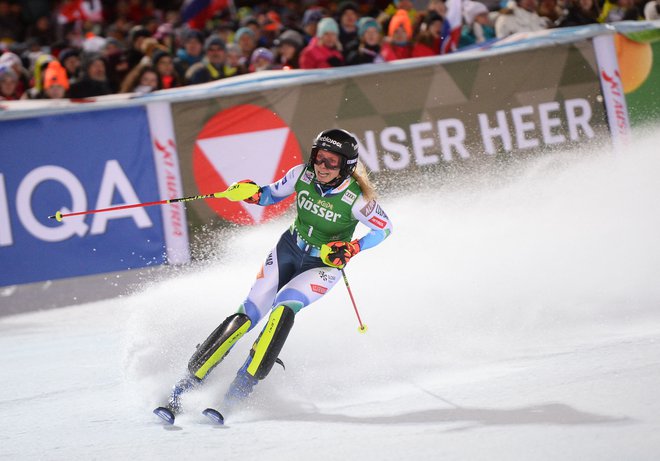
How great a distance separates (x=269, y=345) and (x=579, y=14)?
685 cm

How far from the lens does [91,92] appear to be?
9312 millimetres

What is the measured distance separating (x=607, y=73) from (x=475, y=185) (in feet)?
6.06

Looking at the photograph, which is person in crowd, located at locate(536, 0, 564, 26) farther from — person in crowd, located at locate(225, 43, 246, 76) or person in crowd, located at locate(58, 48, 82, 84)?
person in crowd, located at locate(58, 48, 82, 84)

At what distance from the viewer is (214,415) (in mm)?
4730

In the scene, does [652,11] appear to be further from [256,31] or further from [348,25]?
[256,31]

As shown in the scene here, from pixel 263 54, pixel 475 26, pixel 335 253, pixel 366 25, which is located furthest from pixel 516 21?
pixel 335 253

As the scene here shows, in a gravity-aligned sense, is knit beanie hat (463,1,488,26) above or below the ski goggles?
above

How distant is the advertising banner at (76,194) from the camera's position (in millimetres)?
8273

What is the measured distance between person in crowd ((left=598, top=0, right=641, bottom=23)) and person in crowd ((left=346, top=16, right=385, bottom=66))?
2.65m

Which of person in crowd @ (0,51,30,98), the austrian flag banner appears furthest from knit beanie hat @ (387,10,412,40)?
person in crowd @ (0,51,30,98)

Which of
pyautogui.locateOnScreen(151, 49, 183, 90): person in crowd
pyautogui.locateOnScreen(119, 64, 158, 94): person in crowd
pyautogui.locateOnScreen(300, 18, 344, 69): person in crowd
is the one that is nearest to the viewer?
pyautogui.locateOnScreen(119, 64, 158, 94): person in crowd

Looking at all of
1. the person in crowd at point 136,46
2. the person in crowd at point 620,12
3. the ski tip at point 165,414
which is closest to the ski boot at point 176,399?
the ski tip at point 165,414

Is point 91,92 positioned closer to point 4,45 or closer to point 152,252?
point 152,252

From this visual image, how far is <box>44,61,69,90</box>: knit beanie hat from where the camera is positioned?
9039mm
